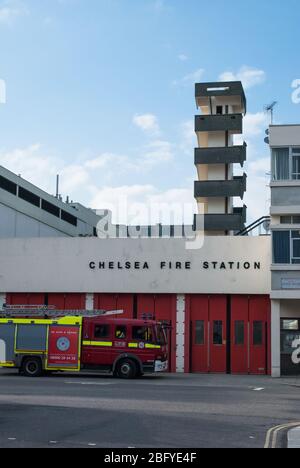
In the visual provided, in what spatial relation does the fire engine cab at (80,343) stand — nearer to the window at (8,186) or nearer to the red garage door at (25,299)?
the red garage door at (25,299)

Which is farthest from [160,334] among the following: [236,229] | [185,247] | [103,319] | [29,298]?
[236,229]

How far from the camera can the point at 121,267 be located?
35594 millimetres

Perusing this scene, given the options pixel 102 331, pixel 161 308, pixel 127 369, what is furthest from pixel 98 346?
pixel 161 308

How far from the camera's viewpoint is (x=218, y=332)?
3456 cm

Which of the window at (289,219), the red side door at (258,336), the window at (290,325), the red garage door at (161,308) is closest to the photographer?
the window at (289,219)

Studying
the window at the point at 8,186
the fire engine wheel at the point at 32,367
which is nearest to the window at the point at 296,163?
the fire engine wheel at the point at 32,367

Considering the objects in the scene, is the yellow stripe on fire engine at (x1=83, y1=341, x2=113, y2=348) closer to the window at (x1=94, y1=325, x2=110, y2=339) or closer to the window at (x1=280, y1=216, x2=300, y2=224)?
the window at (x1=94, y1=325, x2=110, y2=339)

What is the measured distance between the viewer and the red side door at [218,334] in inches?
1347

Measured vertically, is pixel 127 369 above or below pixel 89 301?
below

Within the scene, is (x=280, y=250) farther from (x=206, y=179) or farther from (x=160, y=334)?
(x=206, y=179)

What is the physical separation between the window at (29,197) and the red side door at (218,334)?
925 inches

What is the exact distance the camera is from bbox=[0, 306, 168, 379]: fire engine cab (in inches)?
1118

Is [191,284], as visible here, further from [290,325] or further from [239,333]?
[290,325]

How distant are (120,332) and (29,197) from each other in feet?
94.8
